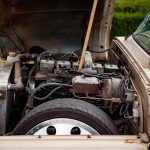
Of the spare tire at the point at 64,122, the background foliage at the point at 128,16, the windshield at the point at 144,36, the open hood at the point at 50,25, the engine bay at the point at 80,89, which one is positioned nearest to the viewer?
the spare tire at the point at 64,122

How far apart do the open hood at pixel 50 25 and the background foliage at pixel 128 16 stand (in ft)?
23.6

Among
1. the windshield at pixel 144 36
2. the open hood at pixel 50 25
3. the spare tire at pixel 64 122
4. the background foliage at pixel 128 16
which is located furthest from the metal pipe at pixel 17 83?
the background foliage at pixel 128 16

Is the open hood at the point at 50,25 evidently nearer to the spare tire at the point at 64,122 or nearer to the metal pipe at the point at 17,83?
the metal pipe at the point at 17,83

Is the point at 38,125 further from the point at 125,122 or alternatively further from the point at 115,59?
the point at 115,59

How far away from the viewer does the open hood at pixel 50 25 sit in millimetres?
4738

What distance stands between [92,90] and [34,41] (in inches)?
75.6

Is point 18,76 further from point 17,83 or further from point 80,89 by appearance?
point 80,89

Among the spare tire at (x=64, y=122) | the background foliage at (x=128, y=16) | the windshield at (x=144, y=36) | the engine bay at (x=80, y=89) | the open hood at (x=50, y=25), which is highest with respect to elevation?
the background foliage at (x=128, y=16)

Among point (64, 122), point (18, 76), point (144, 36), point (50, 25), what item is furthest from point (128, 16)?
point (64, 122)

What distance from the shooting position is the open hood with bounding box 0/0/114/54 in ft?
15.5

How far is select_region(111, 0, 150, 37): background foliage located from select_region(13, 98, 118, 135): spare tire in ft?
30.7

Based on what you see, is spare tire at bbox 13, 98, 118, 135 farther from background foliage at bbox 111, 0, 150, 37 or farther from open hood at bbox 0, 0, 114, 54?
background foliage at bbox 111, 0, 150, 37

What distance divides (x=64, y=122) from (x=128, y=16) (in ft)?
33.4

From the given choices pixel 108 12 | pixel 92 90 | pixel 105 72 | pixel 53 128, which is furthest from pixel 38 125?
pixel 108 12
